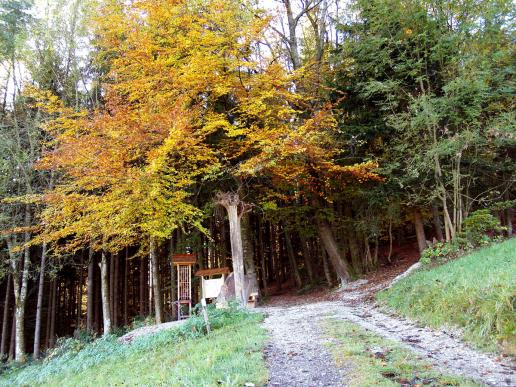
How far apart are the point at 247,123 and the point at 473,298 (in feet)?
28.5

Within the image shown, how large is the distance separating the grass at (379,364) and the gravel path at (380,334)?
0.41 ft

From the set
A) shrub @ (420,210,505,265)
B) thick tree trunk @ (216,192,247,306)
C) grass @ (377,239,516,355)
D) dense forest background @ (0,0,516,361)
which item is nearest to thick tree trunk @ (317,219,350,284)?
dense forest background @ (0,0,516,361)

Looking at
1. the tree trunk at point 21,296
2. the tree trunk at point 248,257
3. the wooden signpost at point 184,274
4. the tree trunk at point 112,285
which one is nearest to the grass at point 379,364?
the wooden signpost at point 184,274

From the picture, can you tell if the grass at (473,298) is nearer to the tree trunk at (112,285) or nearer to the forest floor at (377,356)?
the forest floor at (377,356)

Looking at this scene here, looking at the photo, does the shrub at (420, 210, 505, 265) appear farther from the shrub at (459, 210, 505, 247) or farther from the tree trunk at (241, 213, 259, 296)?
the tree trunk at (241, 213, 259, 296)

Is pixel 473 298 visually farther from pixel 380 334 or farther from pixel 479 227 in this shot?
pixel 479 227

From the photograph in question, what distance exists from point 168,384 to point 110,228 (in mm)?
6600

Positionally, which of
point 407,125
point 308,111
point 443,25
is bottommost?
point 407,125

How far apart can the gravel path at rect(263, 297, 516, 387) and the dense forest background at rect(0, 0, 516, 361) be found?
4.67m

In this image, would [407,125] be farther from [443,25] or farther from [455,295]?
[455,295]

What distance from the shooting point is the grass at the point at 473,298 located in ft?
13.8

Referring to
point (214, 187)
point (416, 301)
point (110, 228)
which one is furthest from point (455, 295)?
point (214, 187)

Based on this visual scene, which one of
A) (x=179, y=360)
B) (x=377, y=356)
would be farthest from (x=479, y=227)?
(x=179, y=360)

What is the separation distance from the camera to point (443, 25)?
10.6m
